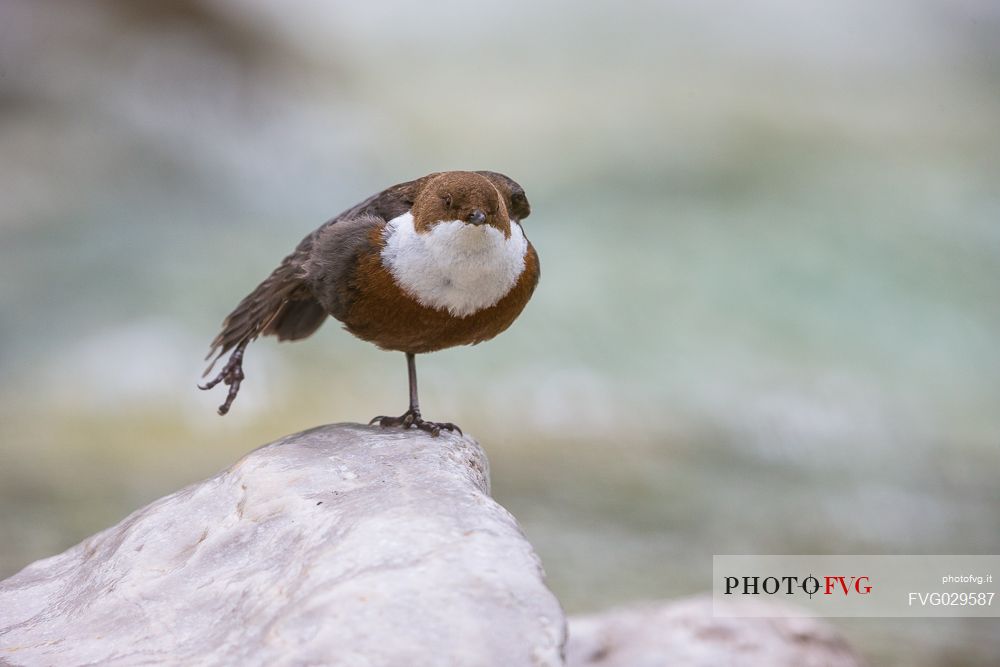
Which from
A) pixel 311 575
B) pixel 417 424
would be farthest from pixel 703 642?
pixel 311 575

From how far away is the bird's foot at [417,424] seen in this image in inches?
145

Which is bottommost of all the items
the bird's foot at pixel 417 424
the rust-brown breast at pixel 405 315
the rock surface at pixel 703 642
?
the rock surface at pixel 703 642

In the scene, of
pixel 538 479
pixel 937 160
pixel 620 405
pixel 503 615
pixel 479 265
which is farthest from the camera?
pixel 937 160

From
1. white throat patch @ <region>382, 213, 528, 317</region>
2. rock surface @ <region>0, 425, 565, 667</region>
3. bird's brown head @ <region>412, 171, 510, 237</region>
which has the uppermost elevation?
bird's brown head @ <region>412, 171, 510, 237</region>

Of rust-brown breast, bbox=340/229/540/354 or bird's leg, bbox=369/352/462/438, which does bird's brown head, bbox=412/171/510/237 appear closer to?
rust-brown breast, bbox=340/229/540/354

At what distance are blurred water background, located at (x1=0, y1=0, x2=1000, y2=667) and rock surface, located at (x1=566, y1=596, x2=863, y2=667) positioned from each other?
2.13m

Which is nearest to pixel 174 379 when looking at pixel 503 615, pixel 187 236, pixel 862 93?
pixel 187 236

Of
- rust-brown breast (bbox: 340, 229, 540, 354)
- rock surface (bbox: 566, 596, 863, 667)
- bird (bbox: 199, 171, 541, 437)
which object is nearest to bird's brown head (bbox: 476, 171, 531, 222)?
bird (bbox: 199, 171, 541, 437)

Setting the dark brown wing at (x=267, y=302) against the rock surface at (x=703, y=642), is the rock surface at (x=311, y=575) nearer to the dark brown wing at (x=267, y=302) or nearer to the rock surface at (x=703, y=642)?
the dark brown wing at (x=267, y=302)

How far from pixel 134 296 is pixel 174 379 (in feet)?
2.95

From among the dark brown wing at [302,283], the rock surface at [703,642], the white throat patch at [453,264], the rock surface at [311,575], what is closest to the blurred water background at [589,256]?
the rock surface at [703,642]

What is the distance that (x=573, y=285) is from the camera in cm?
859

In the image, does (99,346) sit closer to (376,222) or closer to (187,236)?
(187,236)

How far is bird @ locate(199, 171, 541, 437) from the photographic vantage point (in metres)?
3.40
